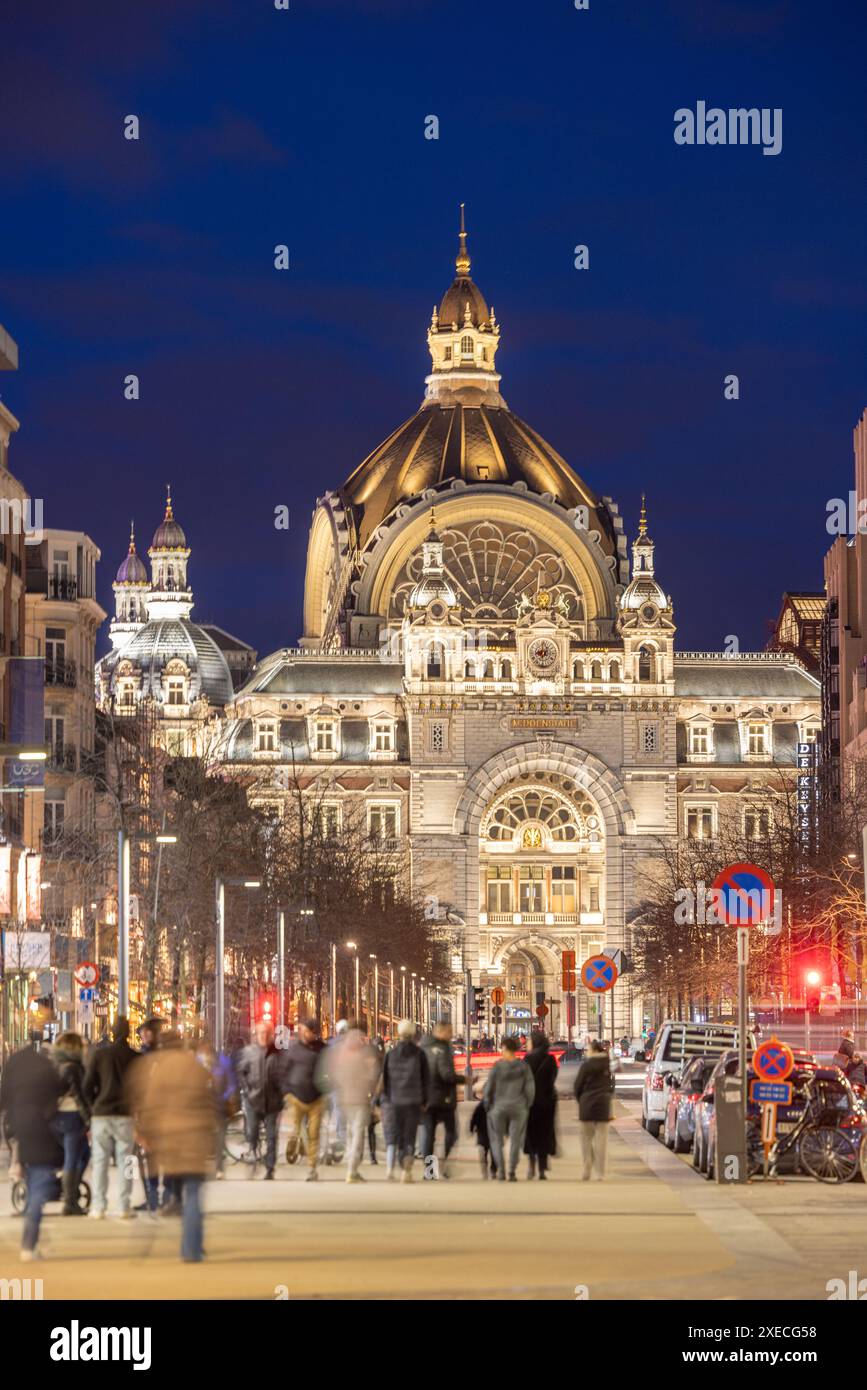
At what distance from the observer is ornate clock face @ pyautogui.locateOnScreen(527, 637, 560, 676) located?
635 feet

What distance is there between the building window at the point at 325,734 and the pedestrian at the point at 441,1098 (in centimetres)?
15536

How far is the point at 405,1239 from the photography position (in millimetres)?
26828

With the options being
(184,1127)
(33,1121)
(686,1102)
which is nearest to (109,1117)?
(33,1121)

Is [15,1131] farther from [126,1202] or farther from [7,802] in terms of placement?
[7,802]

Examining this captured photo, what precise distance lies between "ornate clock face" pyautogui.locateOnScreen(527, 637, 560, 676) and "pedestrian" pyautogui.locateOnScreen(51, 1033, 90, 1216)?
161 m

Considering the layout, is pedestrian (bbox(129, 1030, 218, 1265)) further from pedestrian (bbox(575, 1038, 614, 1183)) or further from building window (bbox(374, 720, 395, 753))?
building window (bbox(374, 720, 395, 753))

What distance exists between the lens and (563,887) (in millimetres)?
196625

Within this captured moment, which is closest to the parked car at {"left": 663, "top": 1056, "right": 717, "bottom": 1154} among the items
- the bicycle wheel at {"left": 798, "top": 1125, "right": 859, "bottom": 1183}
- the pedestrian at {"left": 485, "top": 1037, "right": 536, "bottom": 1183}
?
the bicycle wheel at {"left": 798, "top": 1125, "right": 859, "bottom": 1183}

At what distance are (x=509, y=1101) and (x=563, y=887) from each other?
15918 centimetres

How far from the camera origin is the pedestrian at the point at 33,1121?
24.5 meters
